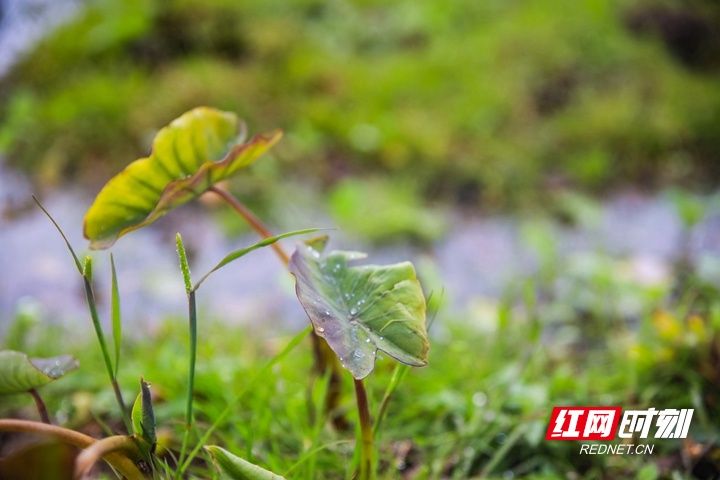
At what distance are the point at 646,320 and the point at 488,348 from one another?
315mm

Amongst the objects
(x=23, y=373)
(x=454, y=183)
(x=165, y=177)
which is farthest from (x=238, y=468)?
(x=454, y=183)

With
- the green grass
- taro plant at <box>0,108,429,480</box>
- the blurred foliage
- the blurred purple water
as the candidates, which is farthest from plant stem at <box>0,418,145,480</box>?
the blurred foliage

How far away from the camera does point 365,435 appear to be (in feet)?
2.29

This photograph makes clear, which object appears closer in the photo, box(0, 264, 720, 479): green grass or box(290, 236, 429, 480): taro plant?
box(290, 236, 429, 480): taro plant

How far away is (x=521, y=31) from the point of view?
2762 mm

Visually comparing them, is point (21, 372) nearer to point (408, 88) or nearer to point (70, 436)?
point (70, 436)

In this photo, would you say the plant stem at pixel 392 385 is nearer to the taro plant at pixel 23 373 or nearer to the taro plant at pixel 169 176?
the taro plant at pixel 169 176

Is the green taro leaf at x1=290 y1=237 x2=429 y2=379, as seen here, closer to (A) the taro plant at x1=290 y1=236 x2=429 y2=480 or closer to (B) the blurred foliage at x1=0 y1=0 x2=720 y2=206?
(A) the taro plant at x1=290 y1=236 x2=429 y2=480

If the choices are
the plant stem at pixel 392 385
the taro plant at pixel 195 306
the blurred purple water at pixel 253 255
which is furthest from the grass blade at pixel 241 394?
the blurred purple water at pixel 253 255

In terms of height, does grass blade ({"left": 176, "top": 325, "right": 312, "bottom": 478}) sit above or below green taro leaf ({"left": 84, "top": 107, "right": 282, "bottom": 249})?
below

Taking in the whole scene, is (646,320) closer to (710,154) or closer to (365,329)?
(365,329)

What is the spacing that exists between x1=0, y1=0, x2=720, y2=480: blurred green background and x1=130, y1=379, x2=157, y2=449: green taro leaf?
0.84ft

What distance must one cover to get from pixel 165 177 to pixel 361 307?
30 cm

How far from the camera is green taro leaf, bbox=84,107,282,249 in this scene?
0.75 metres
